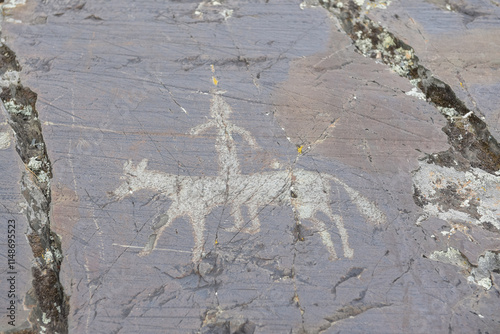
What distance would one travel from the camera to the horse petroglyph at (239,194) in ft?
6.04

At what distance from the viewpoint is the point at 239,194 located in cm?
190

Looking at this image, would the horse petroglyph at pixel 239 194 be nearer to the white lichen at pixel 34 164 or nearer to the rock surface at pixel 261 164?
the rock surface at pixel 261 164

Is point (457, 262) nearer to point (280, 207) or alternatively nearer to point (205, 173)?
point (280, 207)

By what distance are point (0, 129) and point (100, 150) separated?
522mm

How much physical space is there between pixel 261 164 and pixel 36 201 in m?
1.12

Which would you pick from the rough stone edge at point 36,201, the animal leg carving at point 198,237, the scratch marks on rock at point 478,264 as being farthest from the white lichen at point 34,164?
the scratch marks on rock at point 478,264

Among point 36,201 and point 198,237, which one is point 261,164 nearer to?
point 198,237

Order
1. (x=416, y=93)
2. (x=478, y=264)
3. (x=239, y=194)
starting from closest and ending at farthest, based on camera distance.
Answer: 1. (x=478, y=264)
2. (x=239, y=194)
3. (x=416, y=93)

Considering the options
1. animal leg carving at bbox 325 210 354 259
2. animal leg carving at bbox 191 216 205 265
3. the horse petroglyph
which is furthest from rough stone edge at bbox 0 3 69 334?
animal leg carving at bbox 325 210 354 259

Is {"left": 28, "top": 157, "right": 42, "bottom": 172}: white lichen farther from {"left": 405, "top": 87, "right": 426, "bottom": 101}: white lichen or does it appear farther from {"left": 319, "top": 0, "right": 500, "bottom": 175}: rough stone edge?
{"left": 405, "top": 87, "right": 426, "bottom": 101}: white lichen

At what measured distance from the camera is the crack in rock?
5.64 feet

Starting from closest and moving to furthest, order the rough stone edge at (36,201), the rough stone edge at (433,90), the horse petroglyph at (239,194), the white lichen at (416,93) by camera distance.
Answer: the rough stone edge at (36,201) → the horse petroglyph at (239,194) → the rough stone edge at (433,90) → the white lichen at (416,93)

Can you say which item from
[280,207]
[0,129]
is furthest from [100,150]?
[280,207]

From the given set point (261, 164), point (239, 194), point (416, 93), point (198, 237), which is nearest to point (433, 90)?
point (416, 93)
